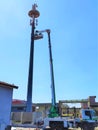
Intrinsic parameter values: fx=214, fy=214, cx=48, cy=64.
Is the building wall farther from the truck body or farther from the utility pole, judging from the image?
the utility pole

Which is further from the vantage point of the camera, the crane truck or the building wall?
the crane truck

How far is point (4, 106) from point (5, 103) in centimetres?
27

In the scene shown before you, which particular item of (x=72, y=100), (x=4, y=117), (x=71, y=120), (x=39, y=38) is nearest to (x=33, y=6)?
(x=39, y=38)

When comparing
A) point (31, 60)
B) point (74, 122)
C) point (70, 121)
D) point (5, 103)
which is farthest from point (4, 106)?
point (31, 60)

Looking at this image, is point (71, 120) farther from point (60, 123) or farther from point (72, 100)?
point (72, 100)

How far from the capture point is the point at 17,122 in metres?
24.7

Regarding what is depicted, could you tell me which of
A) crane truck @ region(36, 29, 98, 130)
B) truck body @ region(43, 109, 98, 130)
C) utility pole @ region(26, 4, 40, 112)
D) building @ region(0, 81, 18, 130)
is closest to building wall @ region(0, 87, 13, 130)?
building @ region(0, 81, 18, 130)

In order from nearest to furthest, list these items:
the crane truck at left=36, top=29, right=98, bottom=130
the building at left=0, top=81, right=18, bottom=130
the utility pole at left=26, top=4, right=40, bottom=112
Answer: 1. the building at left=0, top=81, right=18, bottom=130
2. the crane truck at left=36, top=29, right=98, bottom=130
3. the utility pole at left=26, top=4, right=40, bottom=112

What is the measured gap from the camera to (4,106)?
17484mm

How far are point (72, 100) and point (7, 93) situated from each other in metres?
37.3

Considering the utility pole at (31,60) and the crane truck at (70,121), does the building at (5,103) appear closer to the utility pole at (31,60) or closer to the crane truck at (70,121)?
the crane truck at (70,121)

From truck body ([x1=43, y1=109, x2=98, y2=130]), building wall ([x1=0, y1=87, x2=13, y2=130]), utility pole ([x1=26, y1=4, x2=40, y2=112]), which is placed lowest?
truck body ([x1=43, y1=109, x2=98, y2=130])

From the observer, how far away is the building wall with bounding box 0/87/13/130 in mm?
17078

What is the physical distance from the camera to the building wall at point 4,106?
17.1 meters
